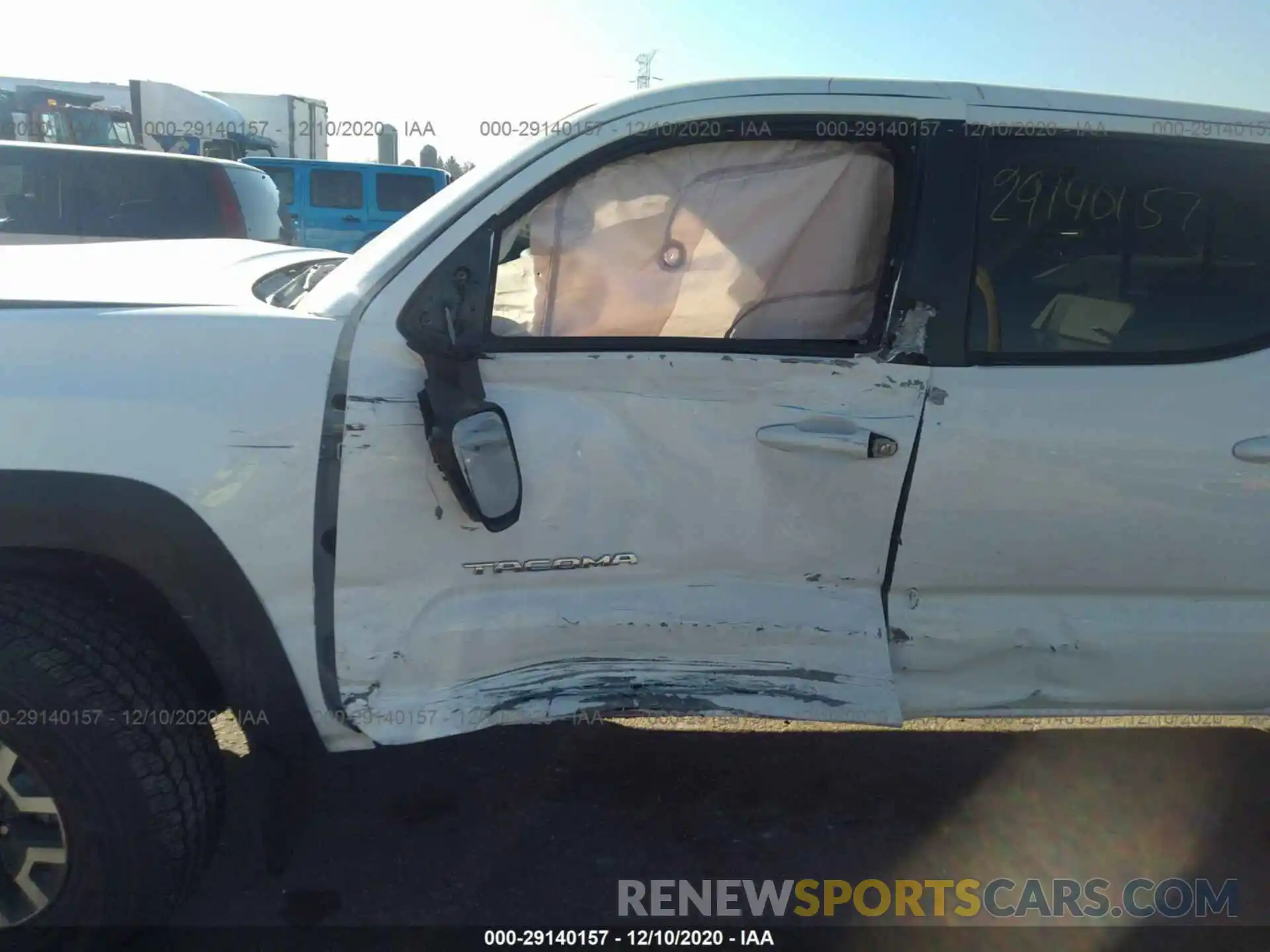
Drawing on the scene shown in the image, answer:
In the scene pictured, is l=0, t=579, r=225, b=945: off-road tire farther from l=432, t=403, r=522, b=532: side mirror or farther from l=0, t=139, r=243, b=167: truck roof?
l=0, t=139, r=243, b=167: truck roof

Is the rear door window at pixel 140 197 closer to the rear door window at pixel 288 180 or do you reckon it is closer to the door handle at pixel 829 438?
the door handle at pixel 829 438

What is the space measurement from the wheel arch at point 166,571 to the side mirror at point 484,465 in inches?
A: 20.1

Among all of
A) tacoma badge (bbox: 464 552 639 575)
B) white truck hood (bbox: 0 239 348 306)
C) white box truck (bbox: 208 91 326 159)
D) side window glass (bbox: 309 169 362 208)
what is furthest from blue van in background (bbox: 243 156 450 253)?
tacoma badge (bbox: 464 552 639 575)

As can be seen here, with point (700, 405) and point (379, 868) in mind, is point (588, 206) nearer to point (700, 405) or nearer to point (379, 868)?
point (700, 405)

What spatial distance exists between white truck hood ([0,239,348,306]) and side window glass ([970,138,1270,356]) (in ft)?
5.98

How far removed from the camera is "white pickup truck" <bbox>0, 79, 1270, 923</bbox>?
2160 mm

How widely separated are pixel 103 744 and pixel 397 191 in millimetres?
14694

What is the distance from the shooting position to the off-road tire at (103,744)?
2107 millimetres

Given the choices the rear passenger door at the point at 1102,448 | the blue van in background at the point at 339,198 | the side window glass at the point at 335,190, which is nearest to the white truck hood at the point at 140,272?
the rear passenger door at the point at 1102,448

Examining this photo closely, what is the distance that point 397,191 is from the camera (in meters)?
15.7

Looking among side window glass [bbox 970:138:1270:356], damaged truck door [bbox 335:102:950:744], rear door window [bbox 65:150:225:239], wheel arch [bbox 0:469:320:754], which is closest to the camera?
wheel arch [bbox 0:469:320:754]

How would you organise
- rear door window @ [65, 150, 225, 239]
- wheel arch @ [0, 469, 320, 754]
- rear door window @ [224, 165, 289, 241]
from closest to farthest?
wheel arch @ [0, 469, 320, 754] → rear door window @ [65, 150, 225, 239] → rear door window @ [224, 165, 289, 241]

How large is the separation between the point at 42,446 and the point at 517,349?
1004mm

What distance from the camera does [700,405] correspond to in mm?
2367
